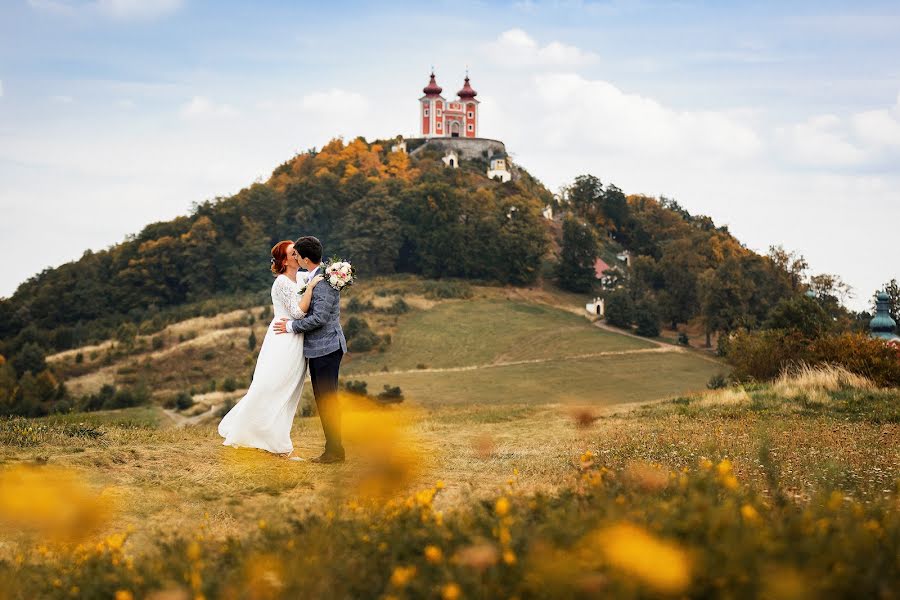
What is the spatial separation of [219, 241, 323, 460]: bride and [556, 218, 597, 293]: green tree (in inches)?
2788

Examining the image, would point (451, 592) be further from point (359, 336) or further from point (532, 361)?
point (359, 336)

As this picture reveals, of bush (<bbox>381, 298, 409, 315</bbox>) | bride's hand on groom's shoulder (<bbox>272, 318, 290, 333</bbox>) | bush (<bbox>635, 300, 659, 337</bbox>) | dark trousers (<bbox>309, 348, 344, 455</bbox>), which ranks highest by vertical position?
bride's hand on groom's shoulder (<bbox>272, 318, 290, 333</bbox>)

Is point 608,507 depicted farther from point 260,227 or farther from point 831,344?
point 260,227

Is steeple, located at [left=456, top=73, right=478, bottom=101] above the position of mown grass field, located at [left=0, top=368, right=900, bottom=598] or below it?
above

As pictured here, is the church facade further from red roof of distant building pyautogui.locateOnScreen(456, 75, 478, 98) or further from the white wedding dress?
the white wedding dress

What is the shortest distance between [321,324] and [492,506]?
15.6ft

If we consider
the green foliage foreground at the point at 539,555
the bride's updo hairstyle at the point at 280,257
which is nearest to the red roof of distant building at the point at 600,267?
the bride's updo hairstyle at the point at 280,257

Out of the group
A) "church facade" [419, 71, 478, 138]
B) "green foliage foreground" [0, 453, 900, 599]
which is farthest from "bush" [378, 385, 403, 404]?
"church facade" [419, 71, 478, 138]

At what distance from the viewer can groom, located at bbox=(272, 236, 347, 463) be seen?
9.08 metres

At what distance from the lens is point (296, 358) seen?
30.8 feet

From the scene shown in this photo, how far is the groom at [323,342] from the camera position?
908 cm

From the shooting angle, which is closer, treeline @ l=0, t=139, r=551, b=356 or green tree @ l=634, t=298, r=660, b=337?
green tree @ l=634, t=298, r=660, b=337

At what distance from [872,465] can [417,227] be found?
235 feet

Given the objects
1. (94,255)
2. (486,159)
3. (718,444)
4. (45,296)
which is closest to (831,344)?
(718,444)
